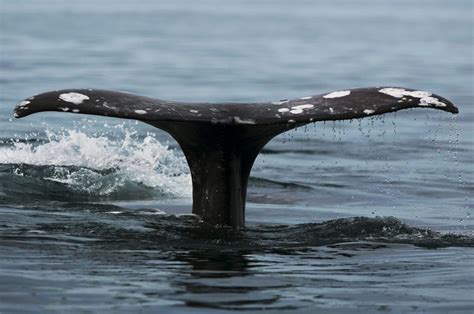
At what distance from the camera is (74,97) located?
314 inches

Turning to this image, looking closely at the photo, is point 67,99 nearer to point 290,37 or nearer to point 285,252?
point 285,252

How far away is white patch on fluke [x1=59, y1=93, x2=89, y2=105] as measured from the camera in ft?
26.0

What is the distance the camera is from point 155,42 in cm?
4272

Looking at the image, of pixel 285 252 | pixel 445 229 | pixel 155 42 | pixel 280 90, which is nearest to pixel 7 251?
pixel 285 252

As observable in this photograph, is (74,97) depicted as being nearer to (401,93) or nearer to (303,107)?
(303,107)

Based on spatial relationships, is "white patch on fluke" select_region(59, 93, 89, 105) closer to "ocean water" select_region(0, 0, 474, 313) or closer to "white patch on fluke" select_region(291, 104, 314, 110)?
"ocean water" select_region(0, 0, 474, 313)

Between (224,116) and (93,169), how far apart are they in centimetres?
391

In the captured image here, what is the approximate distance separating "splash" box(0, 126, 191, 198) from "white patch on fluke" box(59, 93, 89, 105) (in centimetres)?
280

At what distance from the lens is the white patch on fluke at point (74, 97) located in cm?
792

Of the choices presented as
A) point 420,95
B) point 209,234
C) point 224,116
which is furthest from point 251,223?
point 420,95

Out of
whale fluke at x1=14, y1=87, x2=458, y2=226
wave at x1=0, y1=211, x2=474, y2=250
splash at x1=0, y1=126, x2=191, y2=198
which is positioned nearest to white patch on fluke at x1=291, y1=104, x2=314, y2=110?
whale fluke at x1=14, y1=87, x2=458, y2=226

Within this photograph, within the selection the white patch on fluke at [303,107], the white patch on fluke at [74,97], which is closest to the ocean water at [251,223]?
the white patch on fluke at [303,107]

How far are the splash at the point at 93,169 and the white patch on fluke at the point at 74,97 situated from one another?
2803mm

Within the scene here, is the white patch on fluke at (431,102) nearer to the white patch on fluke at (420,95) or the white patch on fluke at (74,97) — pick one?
the white patch on fluke at (420,95)
